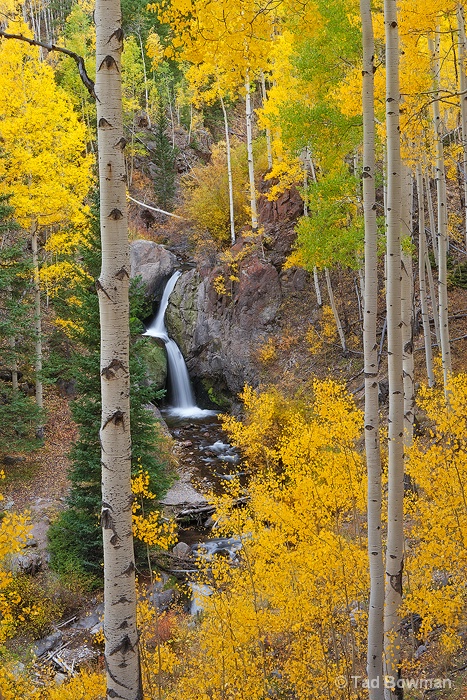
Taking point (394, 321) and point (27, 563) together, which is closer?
point (394, 321)

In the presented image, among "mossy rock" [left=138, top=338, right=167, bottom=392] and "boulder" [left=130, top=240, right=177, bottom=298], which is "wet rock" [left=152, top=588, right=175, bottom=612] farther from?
"boulder" [left=130, top=240, right=177, bottom=298]

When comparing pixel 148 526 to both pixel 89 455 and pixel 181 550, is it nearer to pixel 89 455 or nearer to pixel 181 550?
pixel 89 455

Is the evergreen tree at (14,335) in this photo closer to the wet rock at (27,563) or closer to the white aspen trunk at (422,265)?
the wet rock at (27,563)

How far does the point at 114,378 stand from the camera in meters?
2.46

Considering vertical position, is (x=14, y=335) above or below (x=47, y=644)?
above

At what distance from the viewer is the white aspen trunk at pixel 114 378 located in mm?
2408

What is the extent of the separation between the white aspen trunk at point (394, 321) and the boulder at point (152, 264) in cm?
1767

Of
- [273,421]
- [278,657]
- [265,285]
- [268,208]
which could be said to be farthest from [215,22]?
[268,208]

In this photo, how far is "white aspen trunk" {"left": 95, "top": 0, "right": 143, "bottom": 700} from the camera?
2.41 m

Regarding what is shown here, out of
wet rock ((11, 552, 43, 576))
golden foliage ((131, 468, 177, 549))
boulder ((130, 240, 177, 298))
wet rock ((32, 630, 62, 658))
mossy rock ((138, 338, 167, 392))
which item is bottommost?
wet rock ((32, 630, 62, 658))

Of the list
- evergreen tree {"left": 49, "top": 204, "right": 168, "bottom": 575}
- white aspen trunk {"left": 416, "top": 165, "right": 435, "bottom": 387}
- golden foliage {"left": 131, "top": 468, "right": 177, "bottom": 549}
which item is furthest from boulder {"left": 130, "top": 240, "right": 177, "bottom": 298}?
golden foliage {"left": 131, "top": 468, "right": 177, "bottom": 549}

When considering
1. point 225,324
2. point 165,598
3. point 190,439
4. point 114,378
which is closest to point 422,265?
A: point 165,598

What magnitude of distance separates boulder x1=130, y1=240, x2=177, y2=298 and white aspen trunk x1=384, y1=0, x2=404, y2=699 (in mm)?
17666

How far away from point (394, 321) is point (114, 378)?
265 cm
